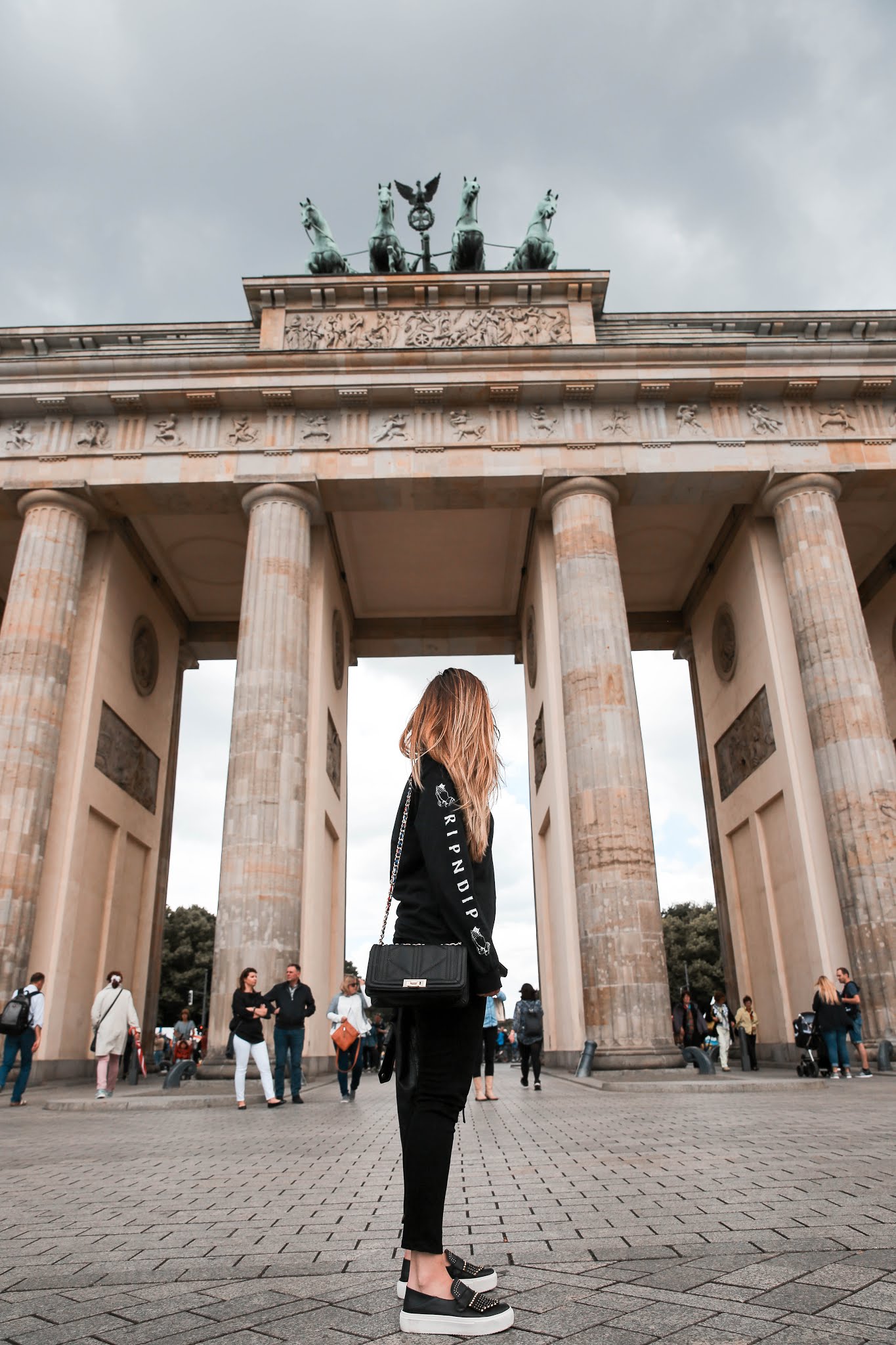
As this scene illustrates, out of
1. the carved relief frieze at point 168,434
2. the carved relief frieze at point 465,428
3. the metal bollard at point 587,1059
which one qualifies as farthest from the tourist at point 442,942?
the carved relief frieze at point 168,434

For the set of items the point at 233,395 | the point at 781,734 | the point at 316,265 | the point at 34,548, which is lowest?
the point at 781,734

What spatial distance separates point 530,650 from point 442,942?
20.7 metres

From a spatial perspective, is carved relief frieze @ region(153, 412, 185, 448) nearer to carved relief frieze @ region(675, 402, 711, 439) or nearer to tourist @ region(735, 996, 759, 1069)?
carved relief frieze @ region(675, 402, 711, 439)

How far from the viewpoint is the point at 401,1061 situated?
3.04m

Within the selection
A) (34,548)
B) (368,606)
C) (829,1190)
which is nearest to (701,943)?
(368,606)

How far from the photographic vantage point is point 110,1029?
1315 cm

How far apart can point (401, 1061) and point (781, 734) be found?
1715cm

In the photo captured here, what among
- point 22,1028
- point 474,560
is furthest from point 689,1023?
point 22,1028

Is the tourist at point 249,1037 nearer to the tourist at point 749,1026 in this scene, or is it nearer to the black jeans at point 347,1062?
the black jeans at point 347,1062

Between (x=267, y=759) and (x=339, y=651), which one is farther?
(x=339, y=651)

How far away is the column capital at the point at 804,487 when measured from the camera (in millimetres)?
19203

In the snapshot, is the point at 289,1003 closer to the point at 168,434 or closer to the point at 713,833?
the point at 168,434

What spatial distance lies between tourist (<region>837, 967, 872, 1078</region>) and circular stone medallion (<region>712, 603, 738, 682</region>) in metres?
8.59

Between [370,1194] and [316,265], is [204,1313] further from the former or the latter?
[316,265]
